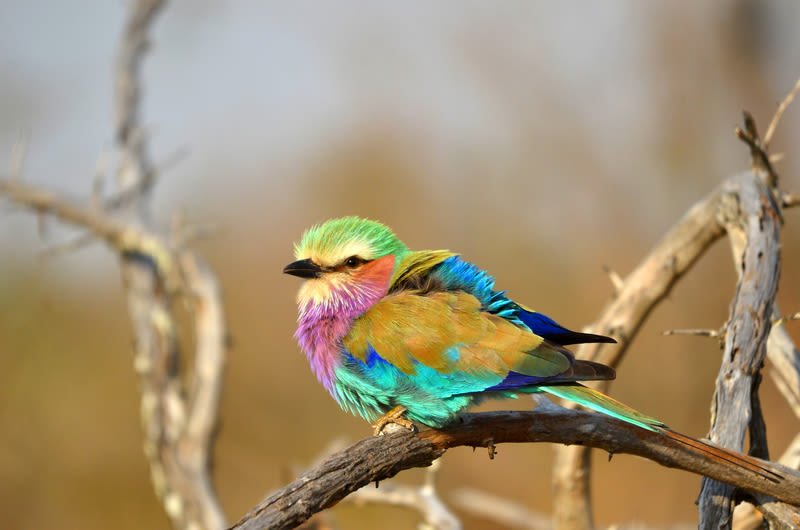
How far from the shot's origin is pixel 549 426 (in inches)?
87.3

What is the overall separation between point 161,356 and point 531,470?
3885mm

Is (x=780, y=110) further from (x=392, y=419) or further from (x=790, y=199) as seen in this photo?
(x=392, y=419)

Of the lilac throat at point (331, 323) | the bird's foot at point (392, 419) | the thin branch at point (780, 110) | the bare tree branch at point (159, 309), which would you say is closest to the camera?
the bird's foot at point (392, 419)

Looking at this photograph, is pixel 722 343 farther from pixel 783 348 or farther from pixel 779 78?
pixel 779 78

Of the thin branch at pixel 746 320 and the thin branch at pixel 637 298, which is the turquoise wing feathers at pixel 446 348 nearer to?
the thin branch at pixel 746 320

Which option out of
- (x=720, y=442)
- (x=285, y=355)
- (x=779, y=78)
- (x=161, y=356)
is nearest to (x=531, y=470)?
(x=285, y=355)

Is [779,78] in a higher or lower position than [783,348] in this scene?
higher

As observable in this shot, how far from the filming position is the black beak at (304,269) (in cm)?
273

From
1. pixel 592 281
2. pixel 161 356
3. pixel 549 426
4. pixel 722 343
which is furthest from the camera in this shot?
pixel 592 281

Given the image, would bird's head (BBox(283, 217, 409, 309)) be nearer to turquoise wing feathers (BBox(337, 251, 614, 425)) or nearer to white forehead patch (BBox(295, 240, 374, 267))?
white forehead patch (BBox(295, 240, 374, 267))

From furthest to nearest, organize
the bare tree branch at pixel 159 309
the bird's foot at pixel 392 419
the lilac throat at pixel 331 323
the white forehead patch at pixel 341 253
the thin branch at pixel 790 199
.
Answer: the bare tree branch at pixel 159 309 → the thin branch at pixel 790 199 → the white forehead patch at pixel 341 253 → the lilac throat at pixel 331 323 → the bird's foot at pixel 392 419

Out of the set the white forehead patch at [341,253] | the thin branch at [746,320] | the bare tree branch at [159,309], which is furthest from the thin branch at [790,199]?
the bare tree branch at [159,309]

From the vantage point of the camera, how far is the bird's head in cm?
261

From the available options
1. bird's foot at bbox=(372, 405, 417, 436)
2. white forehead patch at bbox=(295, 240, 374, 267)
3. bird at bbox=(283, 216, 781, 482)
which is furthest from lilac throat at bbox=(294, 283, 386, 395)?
bird's foot at bbox=(372, 405, 417, 436)
